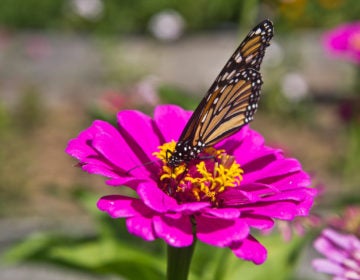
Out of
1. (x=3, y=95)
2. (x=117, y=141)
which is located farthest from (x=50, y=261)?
(x=3, y=95)

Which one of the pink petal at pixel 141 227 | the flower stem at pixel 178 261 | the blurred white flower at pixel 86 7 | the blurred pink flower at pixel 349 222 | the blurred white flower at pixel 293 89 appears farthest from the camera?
the blurred white flower at pixel 86 7

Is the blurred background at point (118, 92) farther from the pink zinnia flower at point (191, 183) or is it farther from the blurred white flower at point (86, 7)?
the pink zinnia flower at point (191, 183)

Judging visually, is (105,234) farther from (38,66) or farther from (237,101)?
(38,66)

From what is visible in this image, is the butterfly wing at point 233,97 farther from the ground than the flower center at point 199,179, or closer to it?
farther from the ground

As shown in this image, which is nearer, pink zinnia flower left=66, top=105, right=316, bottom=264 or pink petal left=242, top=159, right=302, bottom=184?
pink zinnia flower left=66, top=105, right=316, bottom=264

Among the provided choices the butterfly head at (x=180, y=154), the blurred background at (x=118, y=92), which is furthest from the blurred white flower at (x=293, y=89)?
the butterfly head at (x=180, y=154)

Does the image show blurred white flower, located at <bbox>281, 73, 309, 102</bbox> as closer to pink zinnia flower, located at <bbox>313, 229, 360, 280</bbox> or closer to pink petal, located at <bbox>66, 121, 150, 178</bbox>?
pink zinnia flower, located at <bbox>313, 229, 360, 280</bbox>

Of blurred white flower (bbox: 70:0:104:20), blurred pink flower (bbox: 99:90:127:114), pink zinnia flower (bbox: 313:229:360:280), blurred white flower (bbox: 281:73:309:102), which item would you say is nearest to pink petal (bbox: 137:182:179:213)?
pink zinnia flower (bbox: 313:229:360:280)
